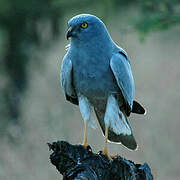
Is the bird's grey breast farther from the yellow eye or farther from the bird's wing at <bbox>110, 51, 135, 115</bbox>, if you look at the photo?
the yellow eye

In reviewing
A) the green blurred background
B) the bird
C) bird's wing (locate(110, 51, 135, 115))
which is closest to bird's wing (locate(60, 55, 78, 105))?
the bird

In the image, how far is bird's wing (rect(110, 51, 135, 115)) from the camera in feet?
13.0

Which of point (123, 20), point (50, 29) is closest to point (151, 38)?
point (123, 20)

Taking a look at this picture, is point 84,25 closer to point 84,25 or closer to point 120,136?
point 84,25

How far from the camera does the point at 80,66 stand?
4.00 m

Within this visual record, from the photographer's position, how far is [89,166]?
342cm

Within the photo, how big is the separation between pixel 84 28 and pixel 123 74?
1.44 feet

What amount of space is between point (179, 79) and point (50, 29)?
3.40 m

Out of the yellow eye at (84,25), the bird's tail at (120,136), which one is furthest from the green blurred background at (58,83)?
the yellow eye at (84,25)

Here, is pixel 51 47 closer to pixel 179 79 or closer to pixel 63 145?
pixel 179 79

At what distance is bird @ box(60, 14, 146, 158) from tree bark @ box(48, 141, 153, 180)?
377 millimetres

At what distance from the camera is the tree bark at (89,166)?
3.32 meters

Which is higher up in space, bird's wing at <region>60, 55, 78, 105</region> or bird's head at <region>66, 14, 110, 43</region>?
bird's head at <region>66, 14, 110, 43</region>

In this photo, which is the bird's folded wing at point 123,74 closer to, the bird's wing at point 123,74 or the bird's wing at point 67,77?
the bird's wing at point 123,74
